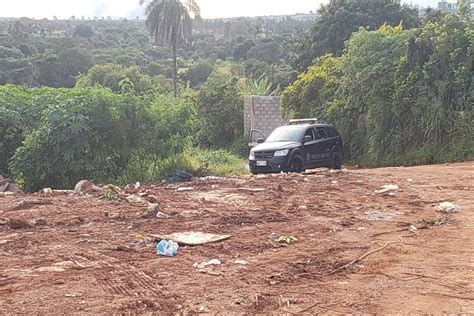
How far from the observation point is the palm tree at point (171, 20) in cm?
4309

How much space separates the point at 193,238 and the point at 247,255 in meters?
1.15

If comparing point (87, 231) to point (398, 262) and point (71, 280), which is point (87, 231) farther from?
point (398, 262)

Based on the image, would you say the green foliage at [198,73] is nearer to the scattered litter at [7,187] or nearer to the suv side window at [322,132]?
the suv side window at [322,132]

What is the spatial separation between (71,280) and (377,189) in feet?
27.1

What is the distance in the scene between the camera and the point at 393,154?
835 inches

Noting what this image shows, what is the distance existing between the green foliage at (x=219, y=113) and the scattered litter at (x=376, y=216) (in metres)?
21.3

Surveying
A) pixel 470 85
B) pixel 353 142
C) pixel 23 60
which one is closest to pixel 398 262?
pixel 470 85

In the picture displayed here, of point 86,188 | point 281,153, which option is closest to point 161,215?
point 86,188

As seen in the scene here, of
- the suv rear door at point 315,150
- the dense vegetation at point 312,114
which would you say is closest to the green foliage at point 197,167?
the dense vegetation at point 312,114

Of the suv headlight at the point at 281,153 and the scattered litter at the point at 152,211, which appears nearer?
the scattered litter at the point at 152,211

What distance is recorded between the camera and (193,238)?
331 inches

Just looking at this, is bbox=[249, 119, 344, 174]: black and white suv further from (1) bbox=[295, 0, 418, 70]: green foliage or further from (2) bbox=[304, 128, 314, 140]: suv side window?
(1) bbox=[295, 0, 418, 70]: green foliage

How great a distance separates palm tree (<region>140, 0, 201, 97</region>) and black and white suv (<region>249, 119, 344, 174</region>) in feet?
81.2

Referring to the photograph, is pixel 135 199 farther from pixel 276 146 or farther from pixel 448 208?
pixel 276 146
